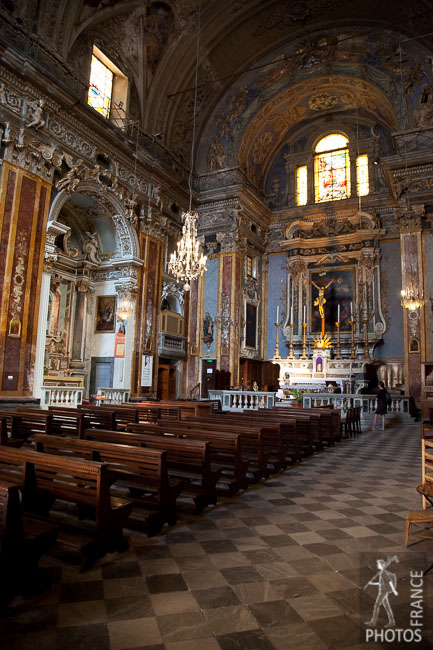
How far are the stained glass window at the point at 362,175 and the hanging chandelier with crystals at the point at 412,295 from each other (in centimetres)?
663

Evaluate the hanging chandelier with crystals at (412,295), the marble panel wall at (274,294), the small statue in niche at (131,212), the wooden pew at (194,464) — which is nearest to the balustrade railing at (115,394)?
the small statue in niche at (131,212)

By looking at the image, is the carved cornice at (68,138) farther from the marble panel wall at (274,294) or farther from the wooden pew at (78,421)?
the wooden pew at (78,421)

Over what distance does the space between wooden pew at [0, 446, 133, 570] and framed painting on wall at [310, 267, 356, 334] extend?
1848 centimetres

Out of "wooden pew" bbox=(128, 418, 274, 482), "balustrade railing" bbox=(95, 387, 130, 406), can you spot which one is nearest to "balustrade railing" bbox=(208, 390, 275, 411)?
"balustrade railing" bbox=(95, 387, 130, 406)

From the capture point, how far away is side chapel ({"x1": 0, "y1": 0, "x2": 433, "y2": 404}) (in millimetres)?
12312

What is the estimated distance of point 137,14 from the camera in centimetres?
1583

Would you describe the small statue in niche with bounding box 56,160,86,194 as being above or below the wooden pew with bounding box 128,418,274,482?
above

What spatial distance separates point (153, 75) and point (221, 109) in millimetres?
4200

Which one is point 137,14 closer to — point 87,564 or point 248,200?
point 248,200

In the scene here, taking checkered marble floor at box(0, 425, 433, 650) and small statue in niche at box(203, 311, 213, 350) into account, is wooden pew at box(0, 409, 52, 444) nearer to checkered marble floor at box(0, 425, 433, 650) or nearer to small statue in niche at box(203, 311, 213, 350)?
checkered marble floor at box(0, 425, 433, 650)

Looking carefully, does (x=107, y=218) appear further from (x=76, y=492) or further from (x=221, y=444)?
(x=76, y=492)

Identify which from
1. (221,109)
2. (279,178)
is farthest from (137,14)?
(279,178)

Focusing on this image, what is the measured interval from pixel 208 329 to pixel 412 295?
28.4ft

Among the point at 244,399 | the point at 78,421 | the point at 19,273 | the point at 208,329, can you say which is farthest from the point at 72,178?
the point at 78,421
